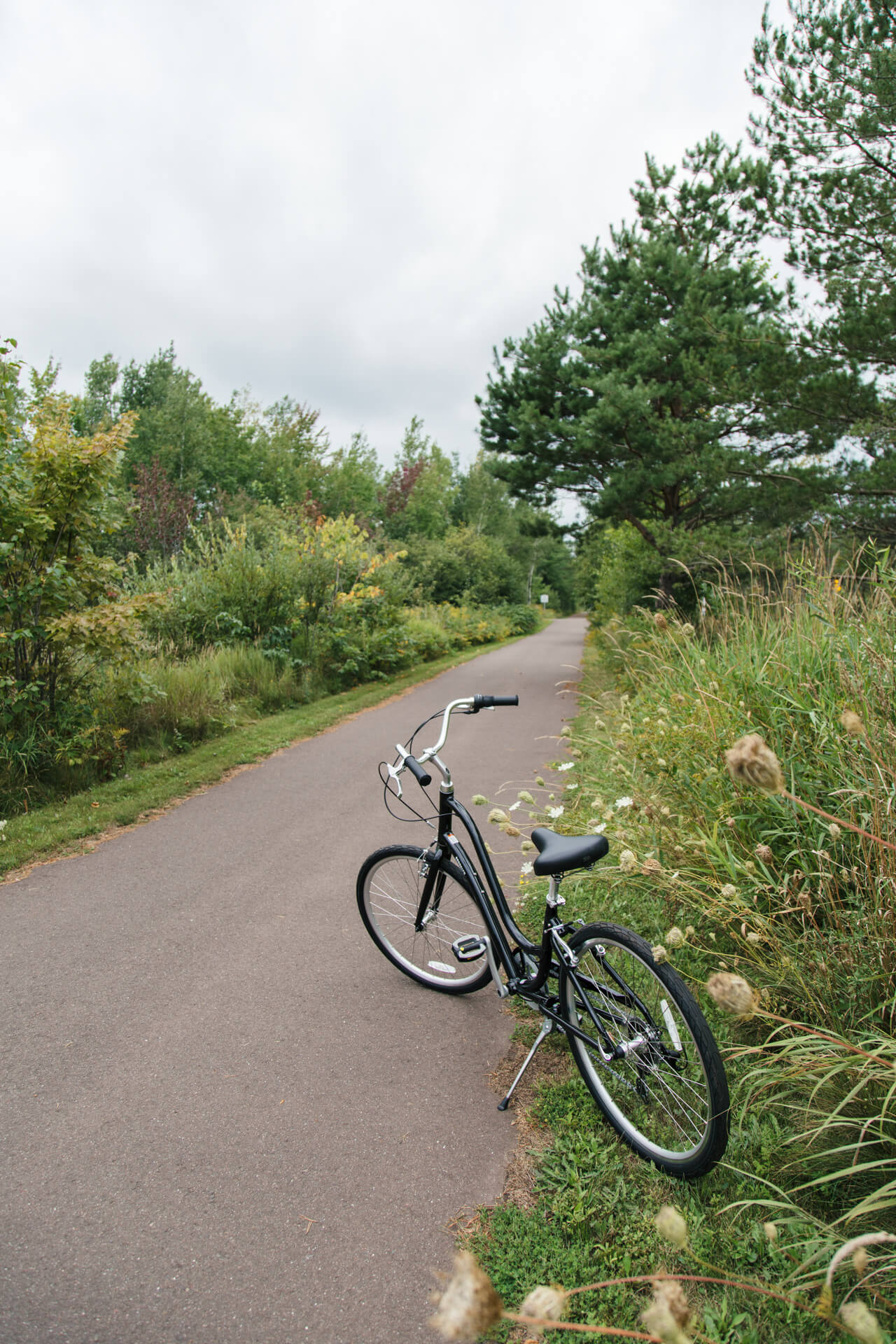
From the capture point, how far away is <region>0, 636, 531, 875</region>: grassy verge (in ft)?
16.8

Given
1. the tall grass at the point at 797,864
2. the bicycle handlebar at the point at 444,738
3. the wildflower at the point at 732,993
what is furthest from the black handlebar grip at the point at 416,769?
the wildflower at the point at 732,993

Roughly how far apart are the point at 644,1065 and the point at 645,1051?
51 millimetres

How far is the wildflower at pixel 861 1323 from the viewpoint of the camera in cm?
98


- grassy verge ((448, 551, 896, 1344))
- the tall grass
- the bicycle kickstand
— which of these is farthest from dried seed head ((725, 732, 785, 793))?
the bicycle kickstand

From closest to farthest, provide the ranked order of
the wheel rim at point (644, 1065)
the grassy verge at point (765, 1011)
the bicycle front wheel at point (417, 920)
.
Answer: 1. the grassy verge at point (765, 1011)
2. the wheel rim at point (644, 1065)
3. the bicycle front wheel at point (417, 920)

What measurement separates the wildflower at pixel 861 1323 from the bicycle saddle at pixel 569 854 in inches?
54.8

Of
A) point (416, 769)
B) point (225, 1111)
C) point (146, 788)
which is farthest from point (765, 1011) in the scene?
point (146, 788)

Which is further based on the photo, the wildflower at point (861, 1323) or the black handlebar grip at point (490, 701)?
the black handlebar grip at point (490, 701)

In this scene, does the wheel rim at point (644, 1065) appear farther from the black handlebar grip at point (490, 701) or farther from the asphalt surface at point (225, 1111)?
the black handlebar grip at point (490, 701)

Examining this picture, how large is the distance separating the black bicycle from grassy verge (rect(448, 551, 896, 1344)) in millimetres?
122

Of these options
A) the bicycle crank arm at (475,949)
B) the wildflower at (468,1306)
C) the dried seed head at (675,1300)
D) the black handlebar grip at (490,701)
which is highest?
the black handlebar grip at (490,701)

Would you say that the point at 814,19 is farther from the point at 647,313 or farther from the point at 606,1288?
the point at 606,1288

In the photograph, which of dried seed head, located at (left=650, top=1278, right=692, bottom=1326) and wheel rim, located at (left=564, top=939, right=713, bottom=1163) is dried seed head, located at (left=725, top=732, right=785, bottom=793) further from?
wheel rim, located at (left=564, top=939, right=713, bottom=1163)

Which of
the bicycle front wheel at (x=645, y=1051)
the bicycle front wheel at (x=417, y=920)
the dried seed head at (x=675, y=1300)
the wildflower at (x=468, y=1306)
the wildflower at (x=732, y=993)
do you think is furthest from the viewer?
the bicycle front wheel at (x=417, y=920)
